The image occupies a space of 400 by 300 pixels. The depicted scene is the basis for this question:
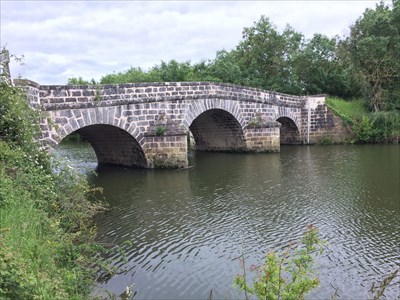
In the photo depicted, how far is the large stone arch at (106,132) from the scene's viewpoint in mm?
10984

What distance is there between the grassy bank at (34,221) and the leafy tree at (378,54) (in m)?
19.4

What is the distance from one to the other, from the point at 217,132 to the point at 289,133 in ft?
18.6

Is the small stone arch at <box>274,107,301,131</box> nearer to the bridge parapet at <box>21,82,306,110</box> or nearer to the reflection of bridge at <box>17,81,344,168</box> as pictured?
the reflection of bridge at <box>17,81,344,168</box>

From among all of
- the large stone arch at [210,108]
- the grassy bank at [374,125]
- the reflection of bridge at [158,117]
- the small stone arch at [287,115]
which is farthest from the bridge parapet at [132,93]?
the grassy bank at [374,125]

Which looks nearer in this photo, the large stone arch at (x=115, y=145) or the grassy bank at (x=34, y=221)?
the grassy bank at (x=34, y=221)

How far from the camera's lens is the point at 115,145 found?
572 inches

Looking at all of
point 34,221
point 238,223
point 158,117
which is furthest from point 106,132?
point 34,221

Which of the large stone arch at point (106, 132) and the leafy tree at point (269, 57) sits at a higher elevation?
the leafy tree at point (269, 57)

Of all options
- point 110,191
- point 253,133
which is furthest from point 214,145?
point 110,191

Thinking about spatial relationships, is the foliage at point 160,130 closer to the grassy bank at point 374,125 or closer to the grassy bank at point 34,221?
the grassy bank at point 34,221

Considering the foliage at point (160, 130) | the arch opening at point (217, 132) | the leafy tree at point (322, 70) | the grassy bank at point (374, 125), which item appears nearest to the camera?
the foliage at point (160, 130)

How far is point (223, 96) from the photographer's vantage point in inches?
634

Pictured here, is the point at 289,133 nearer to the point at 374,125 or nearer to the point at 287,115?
the point at 287,115

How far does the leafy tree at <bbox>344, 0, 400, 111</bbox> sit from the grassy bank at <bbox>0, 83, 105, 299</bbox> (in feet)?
63.5
